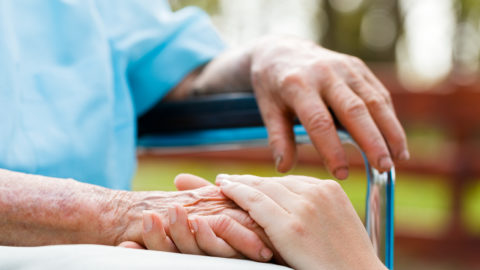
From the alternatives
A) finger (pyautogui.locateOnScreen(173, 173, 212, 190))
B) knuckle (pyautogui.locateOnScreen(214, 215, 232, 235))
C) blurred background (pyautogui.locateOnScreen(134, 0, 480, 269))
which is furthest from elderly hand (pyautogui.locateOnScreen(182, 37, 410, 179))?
blurred background (pyautogui.locateOnScreen(134, 0, 480, 269))

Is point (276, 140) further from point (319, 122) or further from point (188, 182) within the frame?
point (188, 182)

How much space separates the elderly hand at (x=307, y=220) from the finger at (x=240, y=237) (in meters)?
0.02

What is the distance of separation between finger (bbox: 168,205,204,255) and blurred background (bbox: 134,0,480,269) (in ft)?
5.33

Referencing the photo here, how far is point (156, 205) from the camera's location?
0.79 metres

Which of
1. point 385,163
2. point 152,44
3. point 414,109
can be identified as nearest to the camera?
point 385,163

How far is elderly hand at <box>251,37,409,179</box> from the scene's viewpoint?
1.01m

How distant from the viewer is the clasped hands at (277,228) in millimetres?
687

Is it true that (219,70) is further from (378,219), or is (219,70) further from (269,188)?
(269,188)

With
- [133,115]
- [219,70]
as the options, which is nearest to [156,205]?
[133,115]

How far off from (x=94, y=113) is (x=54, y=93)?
92 mm

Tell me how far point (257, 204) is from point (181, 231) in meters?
0.10

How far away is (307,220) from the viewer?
700 millimetres

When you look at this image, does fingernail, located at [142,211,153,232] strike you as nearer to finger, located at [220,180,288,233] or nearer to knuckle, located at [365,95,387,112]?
finger, located at [220,180,288,233]

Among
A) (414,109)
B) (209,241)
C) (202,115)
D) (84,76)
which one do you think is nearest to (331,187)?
(209,241)
